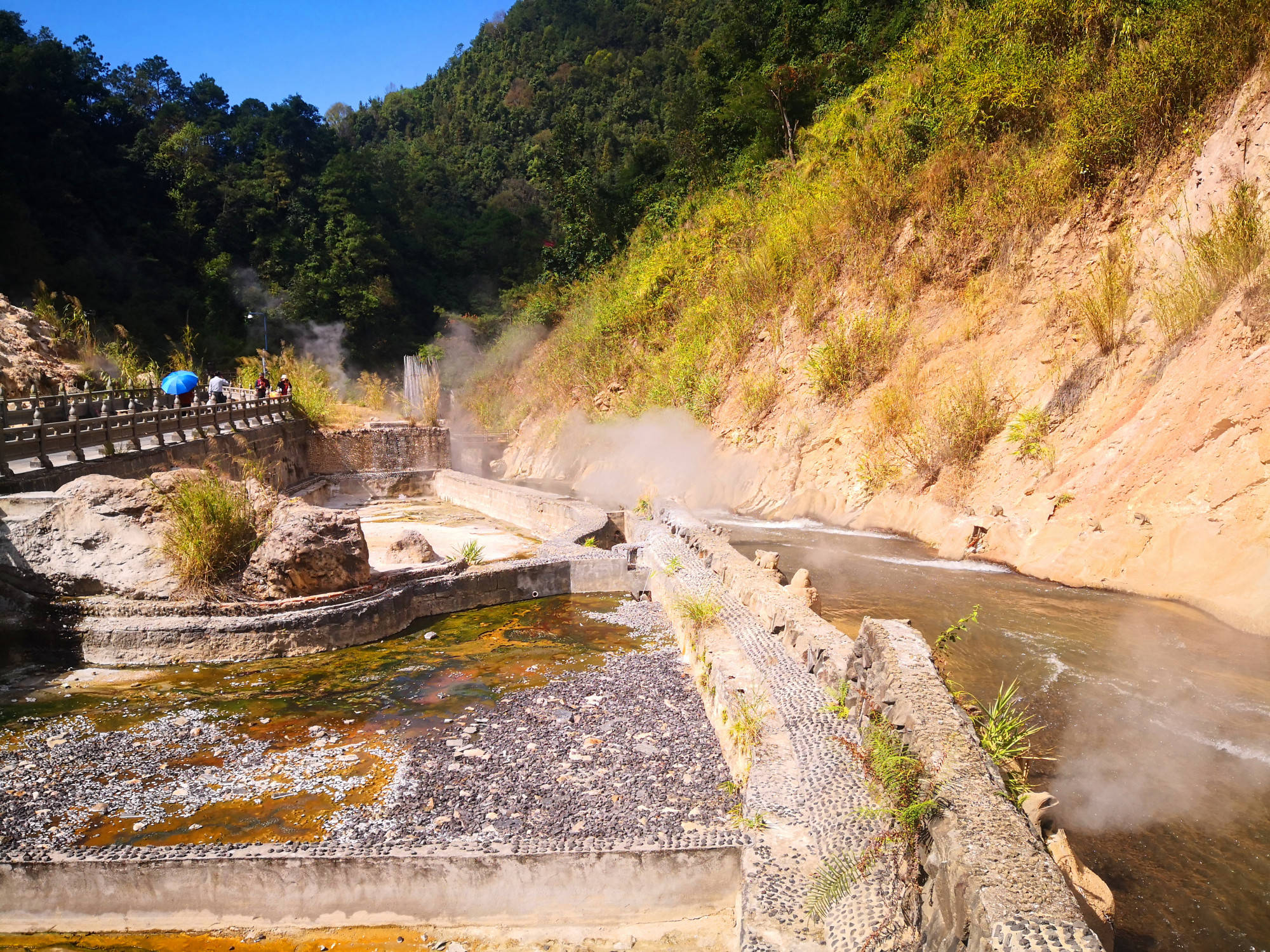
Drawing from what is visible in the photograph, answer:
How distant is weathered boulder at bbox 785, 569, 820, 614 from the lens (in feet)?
23.5

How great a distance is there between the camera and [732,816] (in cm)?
418

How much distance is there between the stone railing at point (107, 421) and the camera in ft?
31.1

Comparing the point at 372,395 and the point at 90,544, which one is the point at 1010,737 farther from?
the point at 372,395

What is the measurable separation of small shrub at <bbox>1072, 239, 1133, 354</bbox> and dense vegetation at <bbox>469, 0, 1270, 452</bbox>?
1432mm

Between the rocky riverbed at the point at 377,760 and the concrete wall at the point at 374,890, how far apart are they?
147mm

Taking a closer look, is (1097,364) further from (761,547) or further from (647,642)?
(647,642)

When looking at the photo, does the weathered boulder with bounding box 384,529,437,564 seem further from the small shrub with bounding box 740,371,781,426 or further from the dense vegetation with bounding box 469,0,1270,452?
the small shrub with bounding box 740,371,781,426

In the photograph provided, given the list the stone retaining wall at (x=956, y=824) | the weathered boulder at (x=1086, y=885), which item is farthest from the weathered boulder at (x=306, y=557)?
the weathered boulder at (x=1086, y=885)

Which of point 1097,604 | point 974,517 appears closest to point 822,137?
point 974,517

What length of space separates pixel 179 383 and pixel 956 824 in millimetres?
17292

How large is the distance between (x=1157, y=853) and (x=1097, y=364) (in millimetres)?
7063

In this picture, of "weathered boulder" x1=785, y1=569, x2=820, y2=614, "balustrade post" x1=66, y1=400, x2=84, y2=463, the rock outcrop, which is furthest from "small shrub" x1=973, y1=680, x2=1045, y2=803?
the rock outcrop

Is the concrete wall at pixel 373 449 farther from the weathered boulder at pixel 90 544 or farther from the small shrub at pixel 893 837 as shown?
Result: the small shrub at pixel 893 837

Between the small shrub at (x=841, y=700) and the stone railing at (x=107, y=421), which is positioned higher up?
the stone railing at (x=107, y=421)
